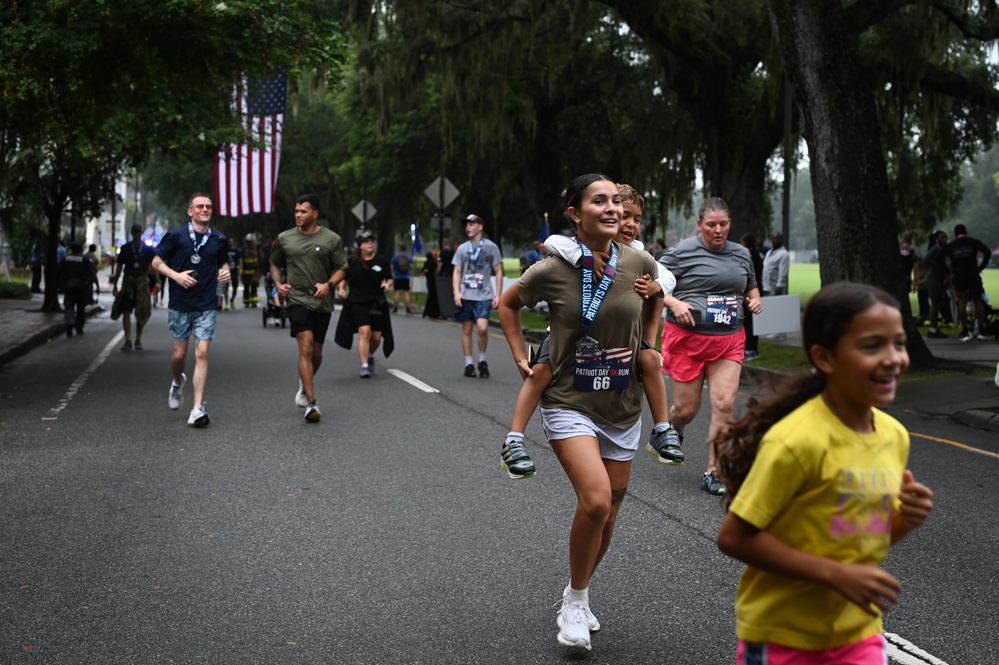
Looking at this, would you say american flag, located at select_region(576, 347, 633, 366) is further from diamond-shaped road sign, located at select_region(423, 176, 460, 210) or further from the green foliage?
the green foliage

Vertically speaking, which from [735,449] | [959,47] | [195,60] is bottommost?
[735,449]

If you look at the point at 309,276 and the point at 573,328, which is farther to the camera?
the point at 309,276

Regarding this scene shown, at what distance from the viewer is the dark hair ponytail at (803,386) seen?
2799 millimetres

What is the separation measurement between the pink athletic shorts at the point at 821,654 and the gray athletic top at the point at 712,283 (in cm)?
478

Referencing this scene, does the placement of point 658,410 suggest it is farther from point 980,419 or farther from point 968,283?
point 968,283

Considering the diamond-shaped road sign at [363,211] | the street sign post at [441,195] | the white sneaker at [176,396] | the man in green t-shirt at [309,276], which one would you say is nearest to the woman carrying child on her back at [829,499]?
Result: the man in green t-shirt at [309,276]

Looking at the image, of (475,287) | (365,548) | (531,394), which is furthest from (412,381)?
(531,394)

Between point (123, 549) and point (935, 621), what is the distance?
152 inches

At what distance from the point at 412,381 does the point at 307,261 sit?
3474mm

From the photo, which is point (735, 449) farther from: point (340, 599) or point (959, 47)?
point (959, 47)

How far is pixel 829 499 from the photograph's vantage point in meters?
2.84

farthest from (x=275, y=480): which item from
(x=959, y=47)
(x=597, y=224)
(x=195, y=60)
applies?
(x=959, y=47)

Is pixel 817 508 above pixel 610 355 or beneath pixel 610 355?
beneath

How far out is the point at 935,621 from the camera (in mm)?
5145
